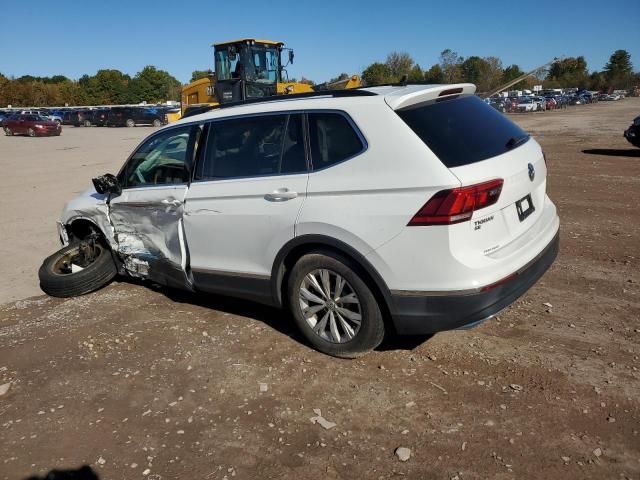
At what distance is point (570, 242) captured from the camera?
6.12 metres

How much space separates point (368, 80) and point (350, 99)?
8054cm

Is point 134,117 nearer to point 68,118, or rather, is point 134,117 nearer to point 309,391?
point 68,118

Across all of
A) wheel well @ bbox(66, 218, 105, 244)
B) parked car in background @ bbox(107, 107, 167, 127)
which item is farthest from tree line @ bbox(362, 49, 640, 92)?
wheel well @ bbox(66, 218, 105, 244)

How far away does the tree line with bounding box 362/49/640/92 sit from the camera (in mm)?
75312

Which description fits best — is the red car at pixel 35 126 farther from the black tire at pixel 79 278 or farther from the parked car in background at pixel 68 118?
the black tire at pixel 79 278

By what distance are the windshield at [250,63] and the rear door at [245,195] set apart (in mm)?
14041

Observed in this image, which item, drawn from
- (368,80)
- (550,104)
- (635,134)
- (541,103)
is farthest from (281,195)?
(368,80)

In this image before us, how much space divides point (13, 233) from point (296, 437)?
717cm

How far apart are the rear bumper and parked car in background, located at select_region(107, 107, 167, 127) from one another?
43.1m

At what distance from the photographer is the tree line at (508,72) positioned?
75.3 metres

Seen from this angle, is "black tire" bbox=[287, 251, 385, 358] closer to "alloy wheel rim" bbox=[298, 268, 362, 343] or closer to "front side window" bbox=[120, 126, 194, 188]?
"alloy wheel rim" bbox=[298, 268, 362, 343]

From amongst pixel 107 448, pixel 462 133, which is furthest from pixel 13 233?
pixel 462 133

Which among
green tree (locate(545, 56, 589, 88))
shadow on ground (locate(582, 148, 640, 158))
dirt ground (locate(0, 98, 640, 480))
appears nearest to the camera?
dirt ground (locate(0, 98, 640, 480))

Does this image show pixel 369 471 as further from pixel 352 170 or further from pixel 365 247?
pixel 352 170
